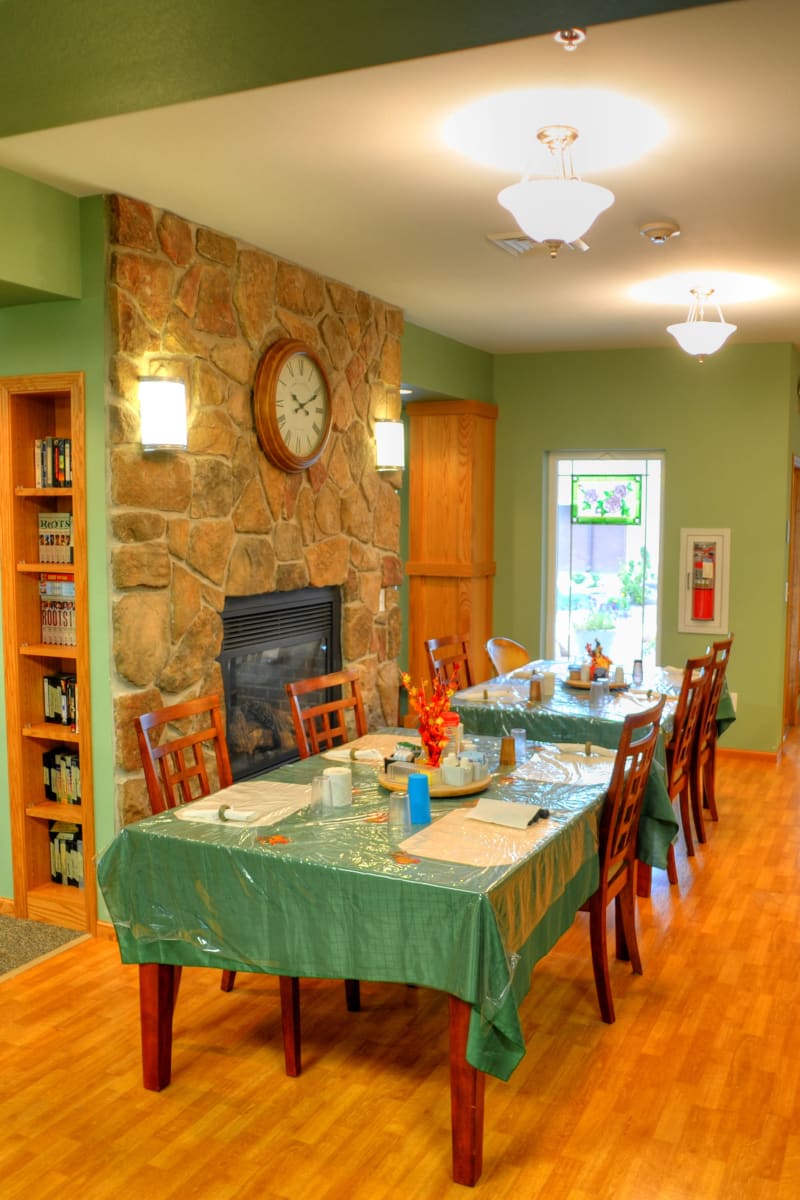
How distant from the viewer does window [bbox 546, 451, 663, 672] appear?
7.21 meters

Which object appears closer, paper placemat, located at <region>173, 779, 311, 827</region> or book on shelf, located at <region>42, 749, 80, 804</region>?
paper placemat, located at <region>173, 779, 311, 827</region>

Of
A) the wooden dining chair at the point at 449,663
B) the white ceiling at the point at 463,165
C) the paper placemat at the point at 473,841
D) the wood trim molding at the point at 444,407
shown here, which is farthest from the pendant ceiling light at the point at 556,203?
the wood trim molding at the point at 444,407

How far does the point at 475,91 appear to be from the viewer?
2660 millimetres

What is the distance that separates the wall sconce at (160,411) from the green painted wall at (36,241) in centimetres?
43

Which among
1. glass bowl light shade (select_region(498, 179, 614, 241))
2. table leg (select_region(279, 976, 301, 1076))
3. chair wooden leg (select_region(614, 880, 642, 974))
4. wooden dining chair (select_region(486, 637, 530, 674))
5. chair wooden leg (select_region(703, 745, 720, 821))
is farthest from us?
wooden dining chair (select_region(486, 637, 530, 674))

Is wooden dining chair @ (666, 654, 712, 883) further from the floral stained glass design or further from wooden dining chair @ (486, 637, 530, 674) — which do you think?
the floral stained glass design

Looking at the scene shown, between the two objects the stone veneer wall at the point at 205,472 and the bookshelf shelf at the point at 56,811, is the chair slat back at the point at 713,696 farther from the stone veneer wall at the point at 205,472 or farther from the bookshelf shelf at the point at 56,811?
the bookshelf shelf at the point at 56,811

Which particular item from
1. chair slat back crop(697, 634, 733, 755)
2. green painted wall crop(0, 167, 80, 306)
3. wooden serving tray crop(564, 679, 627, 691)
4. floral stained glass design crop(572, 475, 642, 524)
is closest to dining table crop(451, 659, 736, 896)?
wooden serving tray crop(564, 679, 627, 691)

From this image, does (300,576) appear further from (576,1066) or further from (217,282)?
(576,1066)

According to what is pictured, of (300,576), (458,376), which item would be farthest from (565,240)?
(458,376)

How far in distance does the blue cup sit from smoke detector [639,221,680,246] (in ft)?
7.52

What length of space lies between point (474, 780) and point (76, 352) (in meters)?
2.07

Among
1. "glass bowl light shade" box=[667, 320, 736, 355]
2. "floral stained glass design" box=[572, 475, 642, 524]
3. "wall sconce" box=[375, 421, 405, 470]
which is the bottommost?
"floral stained glass design" box=[572, 475, 642, 524]

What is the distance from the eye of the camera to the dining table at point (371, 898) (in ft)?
7.97
